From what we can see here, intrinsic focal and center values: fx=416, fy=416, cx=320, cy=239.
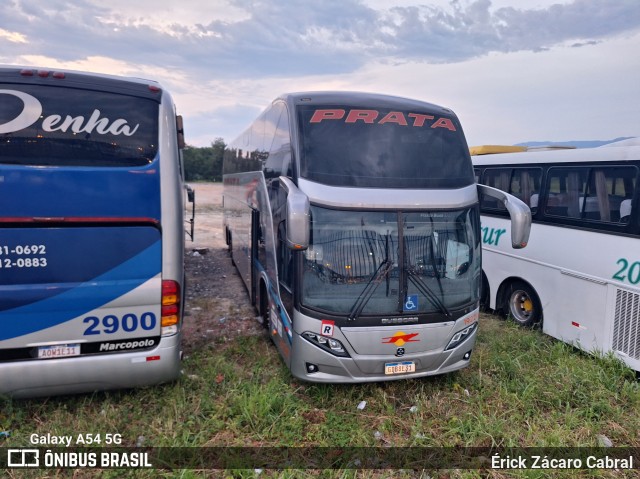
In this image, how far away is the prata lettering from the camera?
3.80 m

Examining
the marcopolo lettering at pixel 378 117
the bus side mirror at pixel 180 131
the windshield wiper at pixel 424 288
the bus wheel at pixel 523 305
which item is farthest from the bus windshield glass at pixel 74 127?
the bus wheel at pixel 523 305

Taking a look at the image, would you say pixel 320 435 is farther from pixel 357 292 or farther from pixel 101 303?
pixel 101 303

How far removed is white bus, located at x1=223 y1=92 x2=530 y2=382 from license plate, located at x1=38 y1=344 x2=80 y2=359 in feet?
7.24

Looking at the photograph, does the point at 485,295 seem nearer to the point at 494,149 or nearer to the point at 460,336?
the point at 494,149

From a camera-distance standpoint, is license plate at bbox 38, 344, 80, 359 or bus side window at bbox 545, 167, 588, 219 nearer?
license plate at bbox 38, 344, 80, 359

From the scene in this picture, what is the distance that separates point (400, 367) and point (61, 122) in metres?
4.29

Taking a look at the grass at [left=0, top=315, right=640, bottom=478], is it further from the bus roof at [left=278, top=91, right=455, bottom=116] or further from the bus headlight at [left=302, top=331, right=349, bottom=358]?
the bus roof at [left=278, top=91, right=455, bottom=116]

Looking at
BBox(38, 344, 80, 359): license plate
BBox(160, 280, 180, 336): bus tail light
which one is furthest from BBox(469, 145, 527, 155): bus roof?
BBox(38, 344, 80, 359): license plate

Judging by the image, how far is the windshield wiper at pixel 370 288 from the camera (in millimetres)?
4539

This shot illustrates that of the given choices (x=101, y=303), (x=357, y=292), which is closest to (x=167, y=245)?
(x=101, y=303)

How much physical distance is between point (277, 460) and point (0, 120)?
404 cm

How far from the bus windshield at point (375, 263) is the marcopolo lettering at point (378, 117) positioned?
1191mm

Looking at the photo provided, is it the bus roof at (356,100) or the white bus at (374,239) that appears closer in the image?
the white bus at (374,239)

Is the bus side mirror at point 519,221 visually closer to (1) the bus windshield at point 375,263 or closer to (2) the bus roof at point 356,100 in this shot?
(1) the bus windshield at point 375,263
